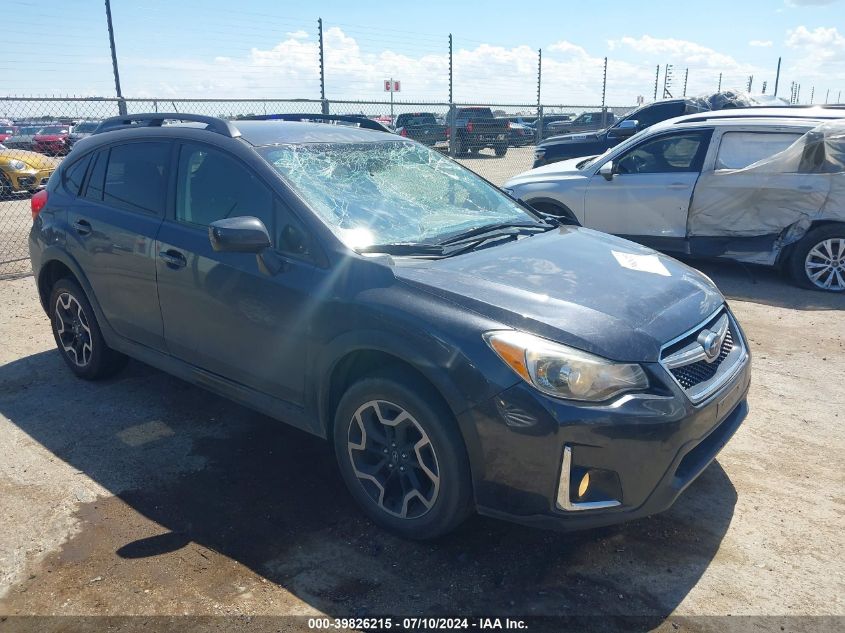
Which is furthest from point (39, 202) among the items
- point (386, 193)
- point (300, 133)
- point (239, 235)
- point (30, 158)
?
point (30, 158)

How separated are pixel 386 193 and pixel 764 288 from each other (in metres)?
5.08

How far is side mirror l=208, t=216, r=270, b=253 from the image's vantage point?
3.25 m

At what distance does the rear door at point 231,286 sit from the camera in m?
3.39

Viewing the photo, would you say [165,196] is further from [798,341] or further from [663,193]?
[663,193]

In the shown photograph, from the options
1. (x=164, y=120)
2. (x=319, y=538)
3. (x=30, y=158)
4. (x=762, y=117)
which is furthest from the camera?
(x=30, y=158)

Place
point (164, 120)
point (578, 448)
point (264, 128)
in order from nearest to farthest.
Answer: point (578, 448) → point (264, 128) → point (164, 120)

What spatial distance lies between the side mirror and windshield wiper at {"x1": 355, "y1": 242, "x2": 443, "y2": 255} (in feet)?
1.52

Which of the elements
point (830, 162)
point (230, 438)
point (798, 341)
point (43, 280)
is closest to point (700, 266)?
point (830, 162)

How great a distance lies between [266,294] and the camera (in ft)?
11.3

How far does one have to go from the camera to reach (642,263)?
3697 mm

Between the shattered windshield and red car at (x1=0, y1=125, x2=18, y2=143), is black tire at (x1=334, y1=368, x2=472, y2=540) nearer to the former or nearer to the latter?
the shattered windshield

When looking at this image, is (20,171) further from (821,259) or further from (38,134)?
(821,259)

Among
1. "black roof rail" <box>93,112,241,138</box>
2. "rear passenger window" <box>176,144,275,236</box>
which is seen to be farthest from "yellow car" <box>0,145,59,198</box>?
"rear passenger window" <box>176,144,275,236</box>

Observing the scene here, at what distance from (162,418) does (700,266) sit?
6.28m
